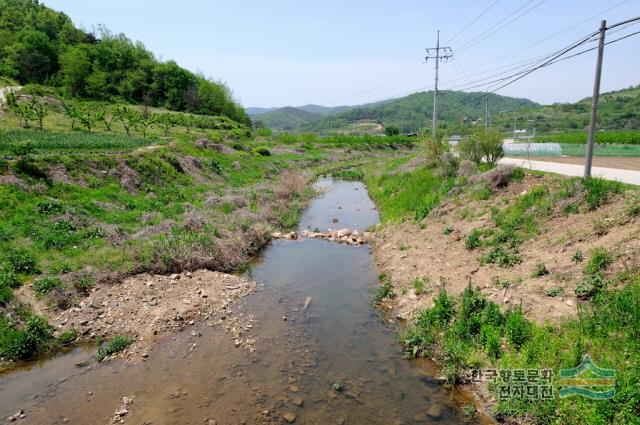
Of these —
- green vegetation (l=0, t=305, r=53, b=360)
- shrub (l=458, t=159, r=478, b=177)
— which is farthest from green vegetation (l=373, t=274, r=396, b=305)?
shrub (l=458, t=159, r=478, b=177)

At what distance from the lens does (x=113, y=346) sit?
11.6 meters

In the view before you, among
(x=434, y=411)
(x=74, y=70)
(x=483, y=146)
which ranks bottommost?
(x=434, y=411)

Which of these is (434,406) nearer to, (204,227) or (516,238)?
(516,238)

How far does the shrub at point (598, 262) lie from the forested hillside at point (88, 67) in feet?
303

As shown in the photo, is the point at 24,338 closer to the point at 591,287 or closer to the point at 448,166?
the point at 591,287

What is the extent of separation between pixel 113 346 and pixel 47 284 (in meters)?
3.95

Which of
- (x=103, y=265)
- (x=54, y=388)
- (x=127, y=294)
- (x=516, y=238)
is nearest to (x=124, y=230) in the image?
(x=103, y=265)

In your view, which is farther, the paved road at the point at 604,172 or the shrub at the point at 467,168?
the shrub at the point at 467,168

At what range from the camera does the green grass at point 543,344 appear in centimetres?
742

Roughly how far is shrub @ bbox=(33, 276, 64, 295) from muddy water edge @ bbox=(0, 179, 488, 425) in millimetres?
2864

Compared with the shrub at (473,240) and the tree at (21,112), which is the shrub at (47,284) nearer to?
the shrub at (473,240)

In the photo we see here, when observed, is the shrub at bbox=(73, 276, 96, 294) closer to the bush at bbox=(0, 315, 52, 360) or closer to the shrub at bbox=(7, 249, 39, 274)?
the shrub at bbox=(7, 249, 39, 274)

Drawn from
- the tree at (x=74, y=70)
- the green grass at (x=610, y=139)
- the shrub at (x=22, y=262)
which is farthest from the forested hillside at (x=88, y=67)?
the green grass at (x=610, y=139)

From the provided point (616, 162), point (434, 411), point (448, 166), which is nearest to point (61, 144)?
point (448, 166)
